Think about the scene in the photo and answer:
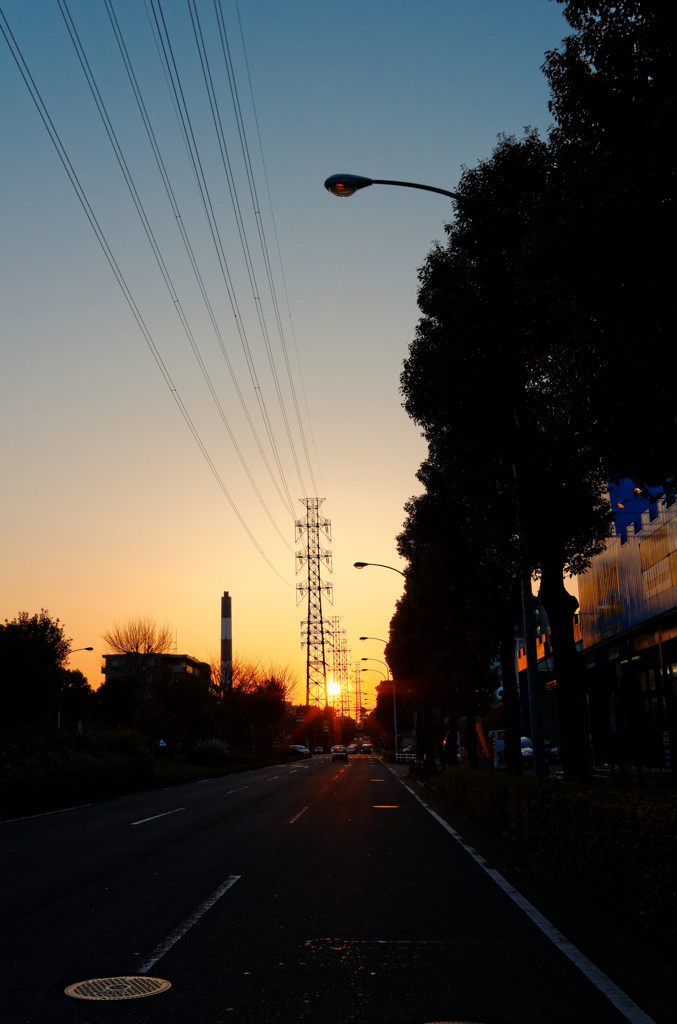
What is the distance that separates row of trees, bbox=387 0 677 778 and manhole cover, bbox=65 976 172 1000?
5.92 m

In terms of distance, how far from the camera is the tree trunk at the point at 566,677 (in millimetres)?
13867

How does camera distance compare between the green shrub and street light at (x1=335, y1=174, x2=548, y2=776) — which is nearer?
street light at (x1=335, y1=174, x2=548, y2=776)

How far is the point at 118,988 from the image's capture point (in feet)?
17.2

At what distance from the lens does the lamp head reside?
11.9 m

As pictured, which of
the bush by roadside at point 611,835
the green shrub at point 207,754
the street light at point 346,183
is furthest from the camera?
the green shrub at point 207,754

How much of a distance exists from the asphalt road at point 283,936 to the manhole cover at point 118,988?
0.06 m

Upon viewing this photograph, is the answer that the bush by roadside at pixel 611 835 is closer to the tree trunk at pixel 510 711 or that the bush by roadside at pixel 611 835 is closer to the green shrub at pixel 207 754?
the tree trunk at pixel 510 711

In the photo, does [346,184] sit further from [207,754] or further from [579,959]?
[207,754]

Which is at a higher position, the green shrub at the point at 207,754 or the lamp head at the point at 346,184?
the lamp head at the point at 346,184

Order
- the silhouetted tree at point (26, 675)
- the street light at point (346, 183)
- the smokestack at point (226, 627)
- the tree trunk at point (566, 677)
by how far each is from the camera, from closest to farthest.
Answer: the street light at point (346, 183)
the tree trunk at point (566, 677)
the silhouetted tree at point (26, 675)
the smokestack at point (226, 627)

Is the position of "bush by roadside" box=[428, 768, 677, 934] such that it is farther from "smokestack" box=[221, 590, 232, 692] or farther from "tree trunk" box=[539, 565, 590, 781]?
"smokestack" box=[221, 590, 232, 692]

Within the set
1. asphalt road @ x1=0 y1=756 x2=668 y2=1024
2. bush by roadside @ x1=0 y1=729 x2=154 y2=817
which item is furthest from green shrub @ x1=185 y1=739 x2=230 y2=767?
asphalt road @ x1=0 y1=756 x2=668 y2=1024

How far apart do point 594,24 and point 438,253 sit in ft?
26.8

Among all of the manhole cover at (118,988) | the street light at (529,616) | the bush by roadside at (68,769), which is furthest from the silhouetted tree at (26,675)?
the manhole cover at (118,988)
